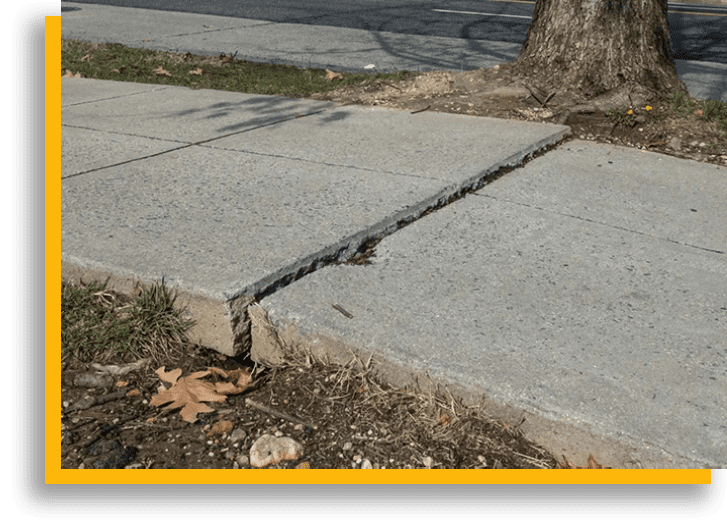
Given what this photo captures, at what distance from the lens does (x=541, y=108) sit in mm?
4816

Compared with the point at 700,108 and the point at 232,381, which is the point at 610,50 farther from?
the point at 232,381

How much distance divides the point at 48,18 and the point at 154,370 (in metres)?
1.20

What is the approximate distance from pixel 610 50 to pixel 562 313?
9.61 feet

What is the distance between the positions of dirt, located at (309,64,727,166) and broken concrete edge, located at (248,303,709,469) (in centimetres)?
282

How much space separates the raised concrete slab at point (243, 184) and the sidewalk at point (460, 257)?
0.04 ft

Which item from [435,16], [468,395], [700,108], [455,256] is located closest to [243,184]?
[455,256]

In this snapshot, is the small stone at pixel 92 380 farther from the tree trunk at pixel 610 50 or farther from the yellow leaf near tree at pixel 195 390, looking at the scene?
the tree trunk at pixel 610 50

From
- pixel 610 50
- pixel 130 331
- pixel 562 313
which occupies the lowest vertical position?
pixel 130 331

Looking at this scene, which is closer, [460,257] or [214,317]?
[214,317]

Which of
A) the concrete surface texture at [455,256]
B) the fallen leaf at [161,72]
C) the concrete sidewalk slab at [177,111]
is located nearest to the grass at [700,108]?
the concrete surface texture at [455,256]

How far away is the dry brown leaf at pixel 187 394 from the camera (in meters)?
2.15

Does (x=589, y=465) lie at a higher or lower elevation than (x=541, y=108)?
lower

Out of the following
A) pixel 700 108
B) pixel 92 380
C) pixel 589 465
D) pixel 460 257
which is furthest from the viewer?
pixel 700 108

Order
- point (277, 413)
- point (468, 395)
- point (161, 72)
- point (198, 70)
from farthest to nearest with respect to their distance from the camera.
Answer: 1. point (198, 70)
2. point (161, 72)
3. point (277, 413)
4. point (468, 395)
